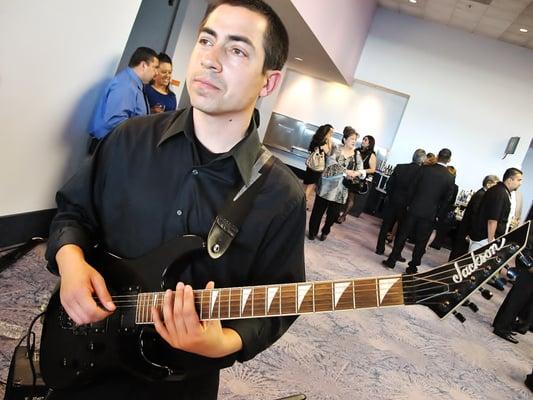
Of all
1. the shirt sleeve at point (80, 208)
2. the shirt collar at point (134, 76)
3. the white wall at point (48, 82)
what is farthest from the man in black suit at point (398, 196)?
the shirt sleeve at point (80, 208)

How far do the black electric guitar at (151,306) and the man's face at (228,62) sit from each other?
0.36m

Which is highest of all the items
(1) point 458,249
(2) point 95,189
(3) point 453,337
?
(2) point 95,189

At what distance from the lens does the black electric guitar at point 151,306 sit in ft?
3.23

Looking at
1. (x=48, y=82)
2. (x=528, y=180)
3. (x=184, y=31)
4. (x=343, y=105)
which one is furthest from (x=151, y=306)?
(x=528, y=180)

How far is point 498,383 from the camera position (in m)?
3.75

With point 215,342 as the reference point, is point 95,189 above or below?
above

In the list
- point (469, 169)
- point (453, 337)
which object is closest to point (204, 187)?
point (453, 337)

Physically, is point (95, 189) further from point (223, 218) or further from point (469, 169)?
point (469, 169)

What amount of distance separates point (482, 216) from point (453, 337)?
1.88m

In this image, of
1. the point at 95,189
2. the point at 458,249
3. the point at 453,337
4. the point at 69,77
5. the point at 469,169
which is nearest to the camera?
the point at 95,189

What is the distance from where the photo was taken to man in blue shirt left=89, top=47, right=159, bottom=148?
354cm

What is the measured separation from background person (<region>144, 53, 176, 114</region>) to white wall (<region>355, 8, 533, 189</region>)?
25.1 feet

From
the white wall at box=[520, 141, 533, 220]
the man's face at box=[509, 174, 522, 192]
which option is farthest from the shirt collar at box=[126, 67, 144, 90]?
the white wall at box=[520, 141, 533, 220]

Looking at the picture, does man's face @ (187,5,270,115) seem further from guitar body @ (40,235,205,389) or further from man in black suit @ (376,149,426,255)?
man in black suit @ (376,149,426,255)
